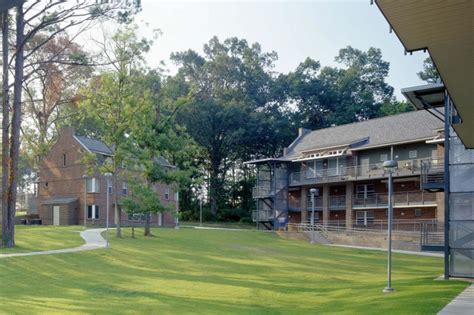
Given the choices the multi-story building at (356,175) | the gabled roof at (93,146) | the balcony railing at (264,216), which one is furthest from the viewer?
the balcony railing at (264,216)

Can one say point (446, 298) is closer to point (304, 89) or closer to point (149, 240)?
point (149, 240)

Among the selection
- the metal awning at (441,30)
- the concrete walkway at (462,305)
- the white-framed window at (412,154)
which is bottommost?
the concrete walkway at (462,305)

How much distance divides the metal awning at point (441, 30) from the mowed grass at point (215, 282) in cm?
553

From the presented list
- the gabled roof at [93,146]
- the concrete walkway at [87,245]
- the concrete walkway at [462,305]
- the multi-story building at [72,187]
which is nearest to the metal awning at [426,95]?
the concrete walkway at [462,305]

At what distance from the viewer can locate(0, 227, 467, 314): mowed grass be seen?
527 inches

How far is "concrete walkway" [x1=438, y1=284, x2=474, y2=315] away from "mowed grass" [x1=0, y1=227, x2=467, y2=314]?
256 mm

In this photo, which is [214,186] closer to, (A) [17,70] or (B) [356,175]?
(B) [356,175]

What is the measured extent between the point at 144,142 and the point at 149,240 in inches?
272

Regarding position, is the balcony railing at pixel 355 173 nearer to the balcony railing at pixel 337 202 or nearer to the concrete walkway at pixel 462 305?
the balcony railing at pixel 337 202

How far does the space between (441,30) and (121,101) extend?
31.3 m

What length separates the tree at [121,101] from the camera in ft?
115

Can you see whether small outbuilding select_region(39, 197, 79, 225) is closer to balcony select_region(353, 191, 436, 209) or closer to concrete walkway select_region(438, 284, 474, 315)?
balcony select_region(353, 191, 436, 209)

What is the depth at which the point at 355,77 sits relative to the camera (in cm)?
7231

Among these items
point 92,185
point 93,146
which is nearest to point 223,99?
point 93,146
